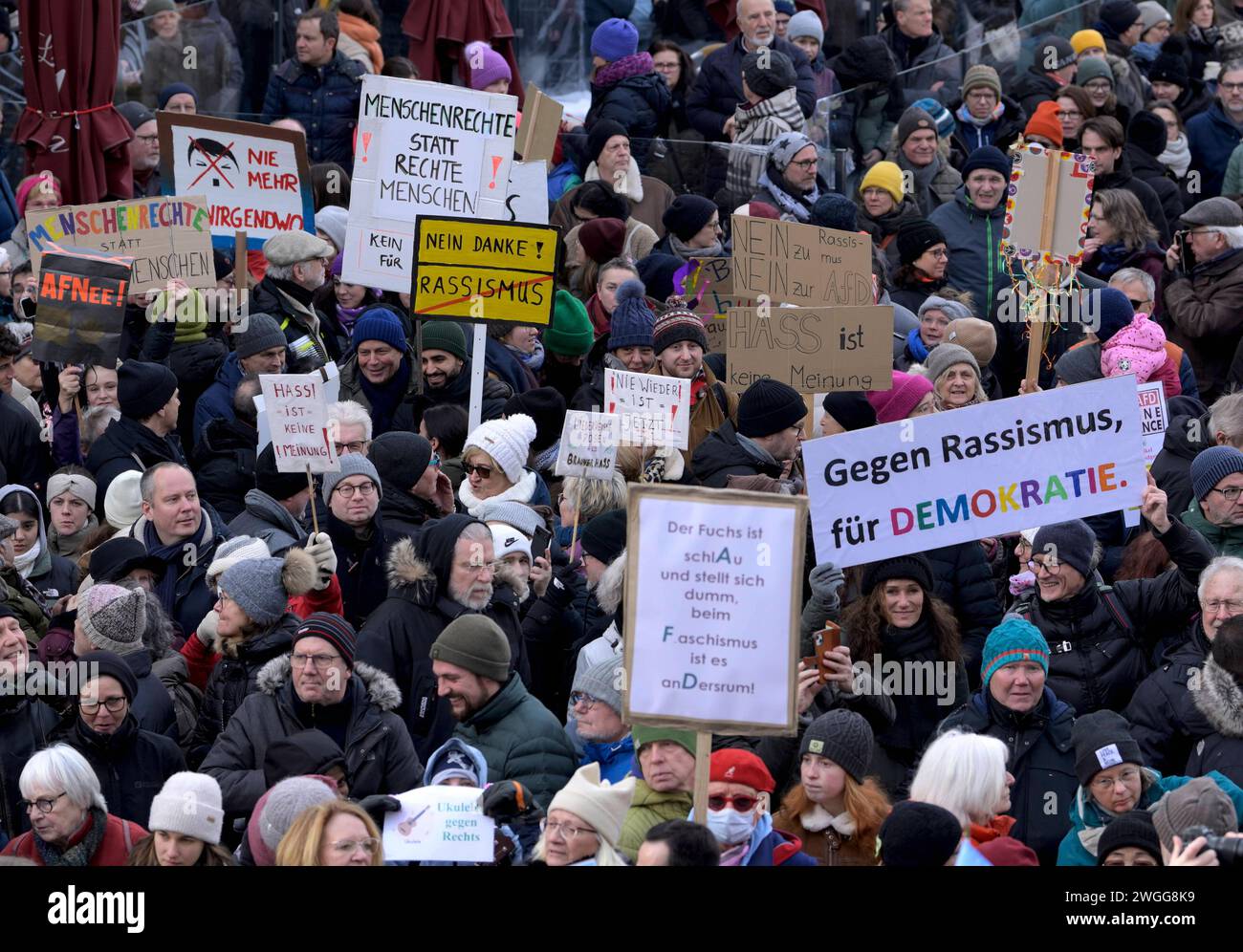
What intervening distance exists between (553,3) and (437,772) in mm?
11132

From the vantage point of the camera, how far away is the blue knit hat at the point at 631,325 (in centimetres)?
1120

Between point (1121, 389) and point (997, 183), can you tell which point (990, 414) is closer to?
point (1121, 389)

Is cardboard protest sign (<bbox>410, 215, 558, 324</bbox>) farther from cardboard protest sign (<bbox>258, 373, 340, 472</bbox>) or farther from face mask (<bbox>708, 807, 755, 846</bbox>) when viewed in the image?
face mask (<bbox>708, 807, 755, 846</bbox>)

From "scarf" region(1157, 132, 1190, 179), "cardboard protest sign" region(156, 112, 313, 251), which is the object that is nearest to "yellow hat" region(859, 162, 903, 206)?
"scarf" region(1157, 132, 1190, 179)

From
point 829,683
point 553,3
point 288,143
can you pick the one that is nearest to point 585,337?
point 288,143

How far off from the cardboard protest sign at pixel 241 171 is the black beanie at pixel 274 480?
3.21m

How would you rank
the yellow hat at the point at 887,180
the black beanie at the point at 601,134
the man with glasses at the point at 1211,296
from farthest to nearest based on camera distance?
the yellow hat at the point at 887,180 → the black beanie at the point at 601,134 → the man with glasses at the point at 1211,296

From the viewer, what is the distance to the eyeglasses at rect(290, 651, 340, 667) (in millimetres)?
7973

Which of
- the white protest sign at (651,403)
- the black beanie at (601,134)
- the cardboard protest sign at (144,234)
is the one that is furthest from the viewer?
the black beanie at (601,134)

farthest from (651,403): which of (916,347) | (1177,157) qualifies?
(1177,157)

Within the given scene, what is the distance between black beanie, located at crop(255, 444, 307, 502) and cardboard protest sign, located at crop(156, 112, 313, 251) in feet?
10.5

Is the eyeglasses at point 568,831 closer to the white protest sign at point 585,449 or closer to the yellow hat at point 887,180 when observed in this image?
the white protest sign at point 585,449

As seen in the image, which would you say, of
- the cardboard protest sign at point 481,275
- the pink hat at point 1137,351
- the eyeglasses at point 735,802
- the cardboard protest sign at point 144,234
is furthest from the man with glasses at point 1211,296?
the eyeglasses at point 735,802

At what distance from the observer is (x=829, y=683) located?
838 cm
